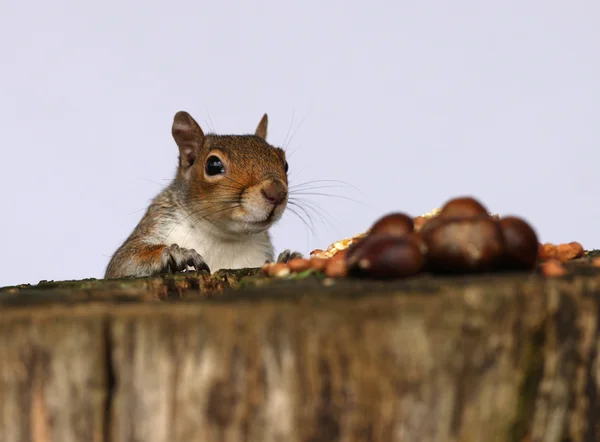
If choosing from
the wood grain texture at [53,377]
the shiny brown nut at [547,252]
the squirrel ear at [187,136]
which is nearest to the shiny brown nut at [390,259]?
the wood grain texture at [53,377]

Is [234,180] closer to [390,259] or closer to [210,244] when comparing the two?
[210,244]

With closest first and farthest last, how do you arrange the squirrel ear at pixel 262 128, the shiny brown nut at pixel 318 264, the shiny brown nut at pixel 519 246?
1. the shiny brown nut at pixel 519 246
2. the shiny brown nut at pixel 318 264
3. the squirrel ear at pixel 262 128

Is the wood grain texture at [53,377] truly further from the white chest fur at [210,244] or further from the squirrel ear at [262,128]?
the squirrel ear at [262,128]

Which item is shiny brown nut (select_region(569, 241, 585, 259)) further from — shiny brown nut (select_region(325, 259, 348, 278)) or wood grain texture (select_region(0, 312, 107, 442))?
wood grain texture (select_region(0, 312, 107, 442))

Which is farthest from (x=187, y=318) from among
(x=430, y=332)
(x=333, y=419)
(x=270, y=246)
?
(x=270, y=246)

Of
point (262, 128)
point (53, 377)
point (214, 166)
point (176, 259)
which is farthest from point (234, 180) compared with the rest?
point (53, 377)

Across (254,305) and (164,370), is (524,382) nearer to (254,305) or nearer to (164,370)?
(254,305)

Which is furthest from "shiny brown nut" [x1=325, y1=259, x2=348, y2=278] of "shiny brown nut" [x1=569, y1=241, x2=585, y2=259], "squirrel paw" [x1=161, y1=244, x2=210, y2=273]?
"squirrel paw" [x1=161, y1=244, x2=210, y2=273]
